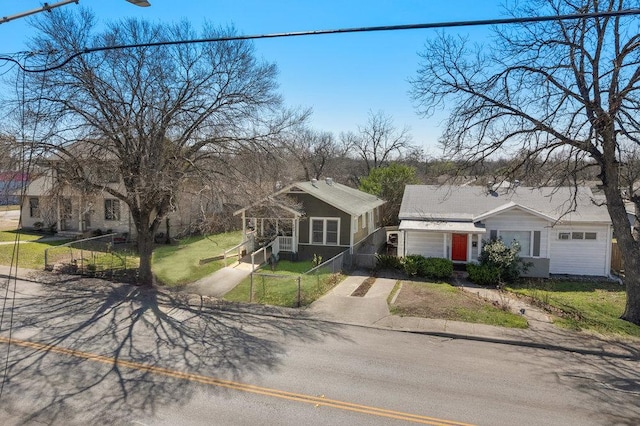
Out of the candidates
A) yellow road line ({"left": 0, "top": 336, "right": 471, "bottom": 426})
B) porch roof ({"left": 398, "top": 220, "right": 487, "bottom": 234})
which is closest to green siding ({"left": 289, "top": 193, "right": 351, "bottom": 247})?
porch roof ({"left": 398, "top": 220, "right": 487, "bottom": 234})

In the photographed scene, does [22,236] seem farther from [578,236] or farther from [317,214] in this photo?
[578,236]

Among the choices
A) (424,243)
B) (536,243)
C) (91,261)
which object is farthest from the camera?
(424,243)

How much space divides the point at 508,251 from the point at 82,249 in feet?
61.3

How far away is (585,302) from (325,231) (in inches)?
452

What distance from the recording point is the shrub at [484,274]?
18.5m

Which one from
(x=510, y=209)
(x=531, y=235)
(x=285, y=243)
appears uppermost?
(x=510, y=209)

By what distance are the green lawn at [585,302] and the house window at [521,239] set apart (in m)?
1.64

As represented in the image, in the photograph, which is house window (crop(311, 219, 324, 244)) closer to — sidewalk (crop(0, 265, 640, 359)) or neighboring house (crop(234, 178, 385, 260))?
neighboring house (crop(234, 178, 385, 260))

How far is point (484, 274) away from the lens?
18.6 metres

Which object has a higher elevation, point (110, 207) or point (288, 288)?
point (110, 207)

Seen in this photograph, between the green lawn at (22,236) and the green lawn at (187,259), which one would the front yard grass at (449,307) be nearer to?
the green lawn at (187,259)

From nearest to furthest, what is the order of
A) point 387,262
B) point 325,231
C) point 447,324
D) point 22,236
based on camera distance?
point 447,324 < point 387,262 < point 325,231 < point 22,236

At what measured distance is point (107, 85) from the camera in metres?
14.1

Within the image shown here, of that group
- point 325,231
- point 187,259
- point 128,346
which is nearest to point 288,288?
point 128,346
